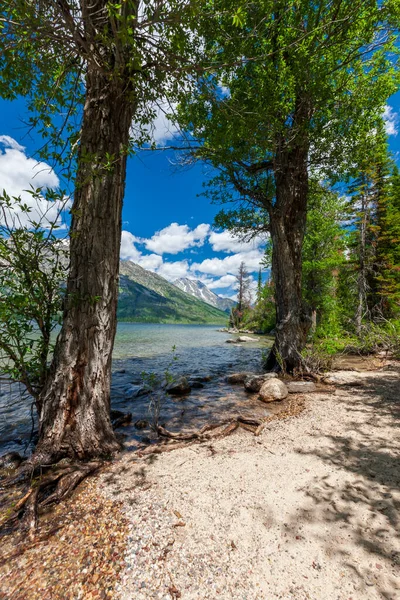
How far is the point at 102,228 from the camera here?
4023 millimetres

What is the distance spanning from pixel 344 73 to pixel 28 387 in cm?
1171

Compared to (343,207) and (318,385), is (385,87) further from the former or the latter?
(343,207)

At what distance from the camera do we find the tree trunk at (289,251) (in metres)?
9.73

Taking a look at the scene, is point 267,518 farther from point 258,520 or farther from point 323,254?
point 323,254

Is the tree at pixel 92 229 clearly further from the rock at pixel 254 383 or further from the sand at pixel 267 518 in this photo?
the rock at pixel 254 383

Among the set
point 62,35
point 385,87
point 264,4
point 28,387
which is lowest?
point 28,387

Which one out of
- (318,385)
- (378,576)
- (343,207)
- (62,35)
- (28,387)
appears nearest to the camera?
(378,576)

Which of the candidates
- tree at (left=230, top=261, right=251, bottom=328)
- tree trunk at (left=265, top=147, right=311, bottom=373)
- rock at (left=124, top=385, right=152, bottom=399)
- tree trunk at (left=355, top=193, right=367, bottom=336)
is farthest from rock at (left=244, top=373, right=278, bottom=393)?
tree at (left=230, top=261, right=251, bottom=328)

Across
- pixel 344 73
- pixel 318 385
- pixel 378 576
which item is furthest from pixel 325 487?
pixel 344 73

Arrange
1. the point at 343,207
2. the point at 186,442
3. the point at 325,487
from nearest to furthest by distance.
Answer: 1. the point at 325,487
2. the point at 186,442
3. the point at 343,207

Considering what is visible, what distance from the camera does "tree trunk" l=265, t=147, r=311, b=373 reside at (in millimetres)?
9727

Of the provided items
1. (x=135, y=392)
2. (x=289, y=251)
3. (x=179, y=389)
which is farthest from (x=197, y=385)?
(x=289, y=251)

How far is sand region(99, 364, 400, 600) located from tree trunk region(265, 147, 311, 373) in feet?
16.7

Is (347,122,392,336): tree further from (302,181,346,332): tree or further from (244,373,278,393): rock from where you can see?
(244,373,278,393): rock
